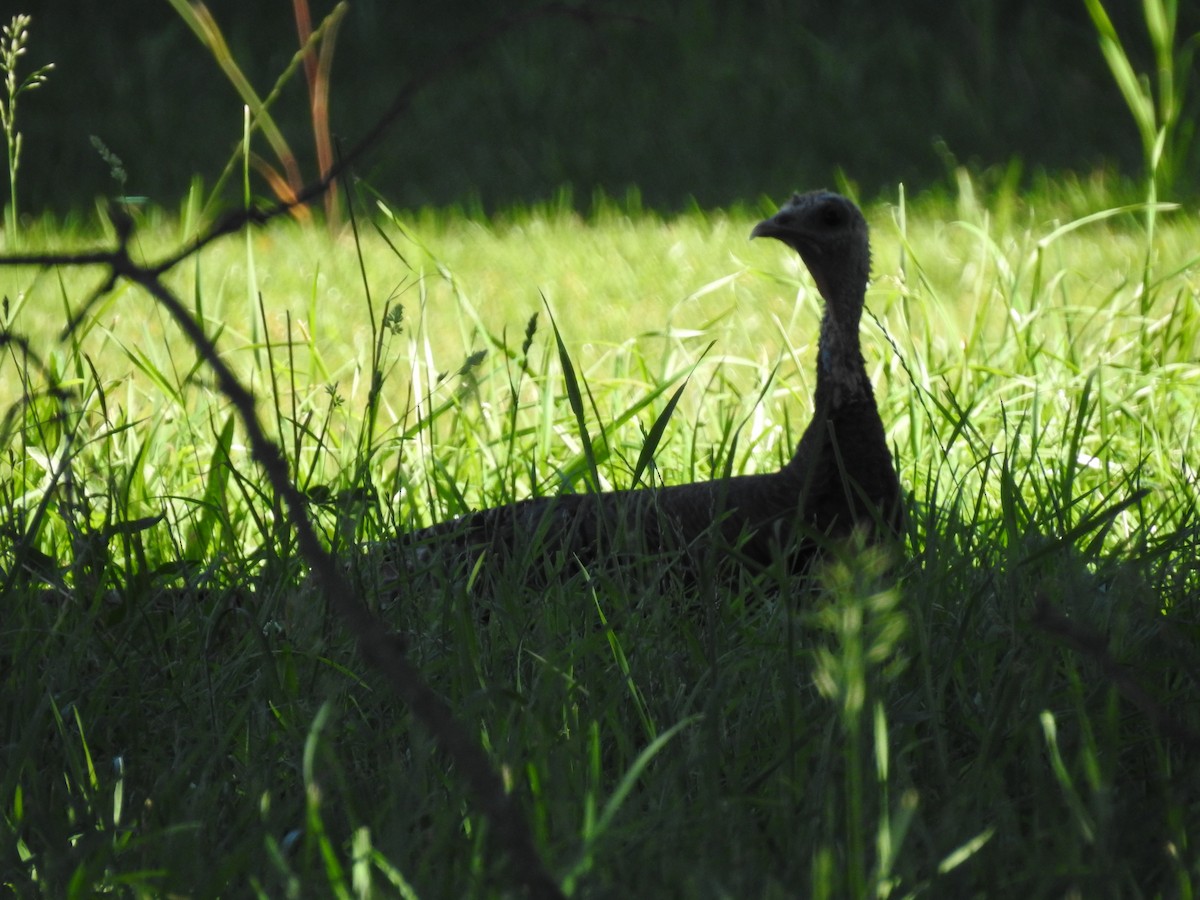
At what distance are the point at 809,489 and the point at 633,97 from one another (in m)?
5.46

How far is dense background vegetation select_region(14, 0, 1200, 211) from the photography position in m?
6.64

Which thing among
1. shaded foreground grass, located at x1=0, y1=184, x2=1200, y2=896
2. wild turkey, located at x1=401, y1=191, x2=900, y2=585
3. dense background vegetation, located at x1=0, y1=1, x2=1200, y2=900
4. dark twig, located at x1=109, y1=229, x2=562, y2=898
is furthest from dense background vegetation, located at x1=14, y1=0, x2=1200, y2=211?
dark twig, located at x1=109, y1=229, x2=562, y2=898

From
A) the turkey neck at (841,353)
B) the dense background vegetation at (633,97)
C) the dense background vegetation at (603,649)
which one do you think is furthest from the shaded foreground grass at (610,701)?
the dense background vegetation at (633,97)

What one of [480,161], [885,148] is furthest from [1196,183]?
[480,161]

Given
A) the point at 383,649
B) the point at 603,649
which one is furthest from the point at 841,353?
the point at 383,649

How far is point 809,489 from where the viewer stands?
7.56 feet

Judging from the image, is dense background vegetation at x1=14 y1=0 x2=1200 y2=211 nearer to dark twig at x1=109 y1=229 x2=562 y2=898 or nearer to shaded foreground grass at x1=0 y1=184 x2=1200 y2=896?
shaded foreground grass at x1=0 y1=184 x2=1200 y2=896

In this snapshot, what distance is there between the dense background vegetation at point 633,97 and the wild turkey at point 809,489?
3534 millimetres

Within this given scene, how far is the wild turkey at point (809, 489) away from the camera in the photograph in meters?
2.30

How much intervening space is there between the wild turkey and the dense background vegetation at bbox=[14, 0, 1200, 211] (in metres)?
3.53

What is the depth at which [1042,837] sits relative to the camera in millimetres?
1290

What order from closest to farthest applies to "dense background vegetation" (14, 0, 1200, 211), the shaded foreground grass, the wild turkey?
the shaded foreground grass
the wild turkey
"dense background vegetation" (14, 0, 1200, 211)

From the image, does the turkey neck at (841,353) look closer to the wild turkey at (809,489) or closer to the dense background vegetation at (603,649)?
the wild turkey at (809,489)

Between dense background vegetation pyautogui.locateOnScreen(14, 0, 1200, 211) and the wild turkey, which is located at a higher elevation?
dense background vegetation pyautogui.locateOnScreen(14, 0, 1200, 211)
